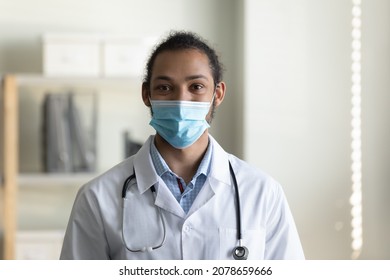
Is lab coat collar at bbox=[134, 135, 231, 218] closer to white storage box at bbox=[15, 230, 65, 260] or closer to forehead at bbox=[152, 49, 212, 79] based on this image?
forehead at bbox=[152, 49, 212, 79]

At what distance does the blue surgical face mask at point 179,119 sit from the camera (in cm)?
113

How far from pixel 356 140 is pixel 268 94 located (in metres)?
0.37

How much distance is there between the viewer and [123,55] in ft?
7.99

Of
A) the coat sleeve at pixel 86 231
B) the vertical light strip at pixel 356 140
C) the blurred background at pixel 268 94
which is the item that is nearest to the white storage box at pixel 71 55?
the blurred background at pixel 268 94

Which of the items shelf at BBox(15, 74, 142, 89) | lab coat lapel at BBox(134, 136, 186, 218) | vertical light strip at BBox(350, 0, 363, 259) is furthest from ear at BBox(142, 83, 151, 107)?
vertical light strip at BBox(350, 0, 363, 259)

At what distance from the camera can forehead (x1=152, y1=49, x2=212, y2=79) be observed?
106 centimetres

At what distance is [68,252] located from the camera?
42.1 inches

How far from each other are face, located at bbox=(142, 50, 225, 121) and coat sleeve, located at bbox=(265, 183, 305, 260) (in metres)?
0.21

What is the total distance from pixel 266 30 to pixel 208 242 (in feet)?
5.00

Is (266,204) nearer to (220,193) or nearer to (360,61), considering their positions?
(220,193)

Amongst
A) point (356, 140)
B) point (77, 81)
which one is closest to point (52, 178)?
point (77, 81)

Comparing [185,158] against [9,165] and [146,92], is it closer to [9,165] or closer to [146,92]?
[146,92]

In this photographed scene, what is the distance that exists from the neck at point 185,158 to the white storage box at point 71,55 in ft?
4.38
